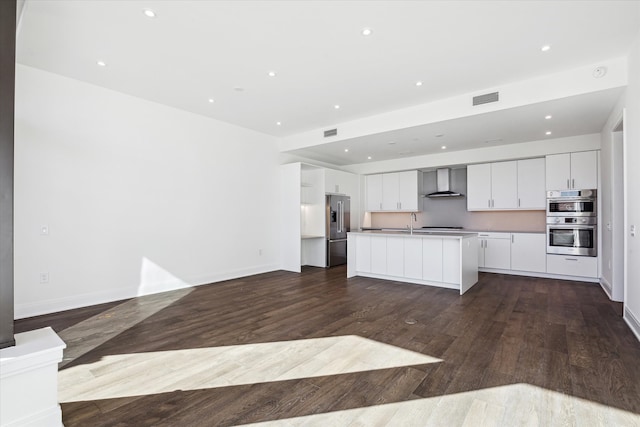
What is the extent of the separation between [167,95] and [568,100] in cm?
550

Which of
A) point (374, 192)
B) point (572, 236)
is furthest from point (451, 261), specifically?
point (374, 192)

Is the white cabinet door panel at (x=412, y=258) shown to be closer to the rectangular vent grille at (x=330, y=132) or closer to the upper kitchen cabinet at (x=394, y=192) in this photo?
the rectangular vent grille at (x=330, y=132)

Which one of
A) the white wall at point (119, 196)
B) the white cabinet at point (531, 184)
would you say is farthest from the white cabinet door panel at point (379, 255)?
the white cabinet at point (531, 184)

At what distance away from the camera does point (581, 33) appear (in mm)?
2998

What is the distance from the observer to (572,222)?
18.6ft

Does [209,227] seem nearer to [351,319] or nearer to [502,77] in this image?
[351,319]

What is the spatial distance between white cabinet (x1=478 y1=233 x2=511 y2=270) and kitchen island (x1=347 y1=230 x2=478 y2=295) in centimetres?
131

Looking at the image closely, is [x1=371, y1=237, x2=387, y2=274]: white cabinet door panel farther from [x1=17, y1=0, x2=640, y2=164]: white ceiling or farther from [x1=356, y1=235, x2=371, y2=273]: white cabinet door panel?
[x1=17, y1=0, x2=640, y2=164]: white ceiling

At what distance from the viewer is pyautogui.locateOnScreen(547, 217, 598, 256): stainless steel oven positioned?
5488 mm

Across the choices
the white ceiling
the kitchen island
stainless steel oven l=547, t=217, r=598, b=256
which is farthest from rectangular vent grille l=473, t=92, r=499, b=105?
stainless steel oven l=547, t=217, r=598, b=256

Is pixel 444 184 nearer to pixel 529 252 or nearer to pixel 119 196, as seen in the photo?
pixel 529 252

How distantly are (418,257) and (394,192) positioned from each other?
10.5 ft

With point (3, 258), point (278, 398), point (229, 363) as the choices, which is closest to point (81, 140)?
point (3, 258)

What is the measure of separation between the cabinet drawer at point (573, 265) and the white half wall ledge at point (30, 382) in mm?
7194
